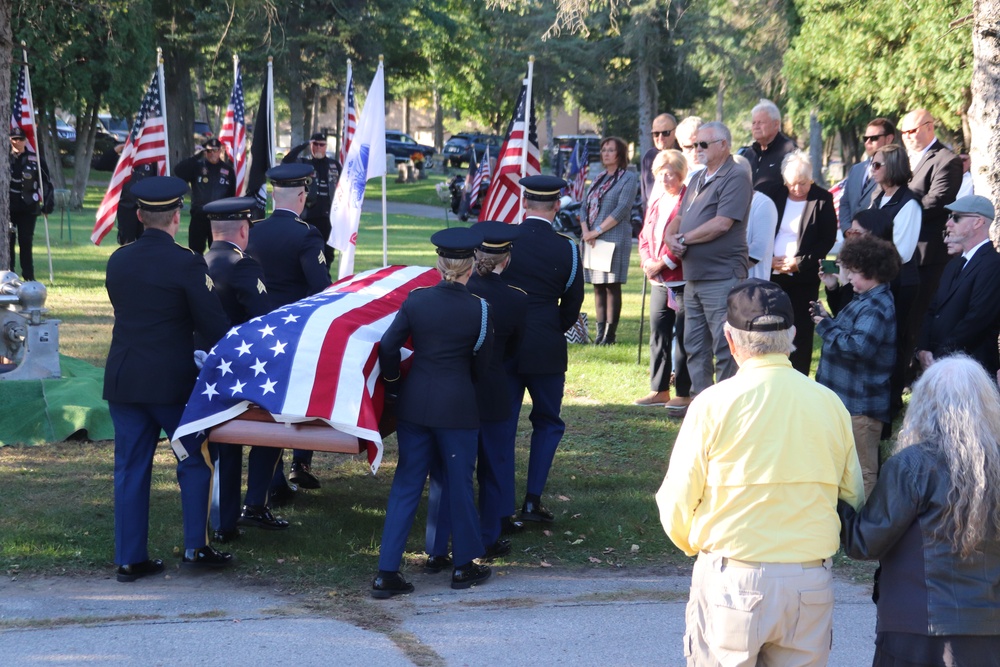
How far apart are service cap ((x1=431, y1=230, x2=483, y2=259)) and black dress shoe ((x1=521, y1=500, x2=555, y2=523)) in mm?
1643

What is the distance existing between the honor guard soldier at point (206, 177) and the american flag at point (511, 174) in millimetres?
5423

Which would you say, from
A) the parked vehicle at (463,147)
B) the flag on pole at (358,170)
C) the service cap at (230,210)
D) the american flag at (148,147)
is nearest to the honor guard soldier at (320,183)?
the american flag at (148,147)

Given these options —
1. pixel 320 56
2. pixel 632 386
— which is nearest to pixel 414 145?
pixel 320 56

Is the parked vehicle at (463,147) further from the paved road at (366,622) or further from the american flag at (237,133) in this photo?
the paved road at (366,622)

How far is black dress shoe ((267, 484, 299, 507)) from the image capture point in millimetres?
6219

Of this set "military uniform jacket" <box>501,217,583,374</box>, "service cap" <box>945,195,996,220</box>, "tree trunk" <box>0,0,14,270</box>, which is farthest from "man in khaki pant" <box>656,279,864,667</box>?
"tree trunk" <box>0,0,14,270</box>

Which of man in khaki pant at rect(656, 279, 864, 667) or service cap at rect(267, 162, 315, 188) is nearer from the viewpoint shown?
man in khaki pant at rect(656, 279, 864, 667)

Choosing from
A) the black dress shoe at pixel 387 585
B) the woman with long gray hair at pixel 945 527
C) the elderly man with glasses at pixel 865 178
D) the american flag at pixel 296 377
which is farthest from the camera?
the elderly man with glasses at pixel 865 178

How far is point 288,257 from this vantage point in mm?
6191

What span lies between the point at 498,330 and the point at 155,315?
5.22 ft

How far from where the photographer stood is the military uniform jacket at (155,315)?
4941 millimetres

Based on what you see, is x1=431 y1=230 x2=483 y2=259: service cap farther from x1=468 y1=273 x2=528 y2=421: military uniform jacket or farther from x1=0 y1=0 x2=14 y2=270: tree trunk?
x1=0 y1=0 x2=14 y2=270: tree trunk

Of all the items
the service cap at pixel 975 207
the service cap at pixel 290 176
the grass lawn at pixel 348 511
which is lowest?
the grass lawn at pixel 348 511

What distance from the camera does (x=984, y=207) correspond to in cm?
579
